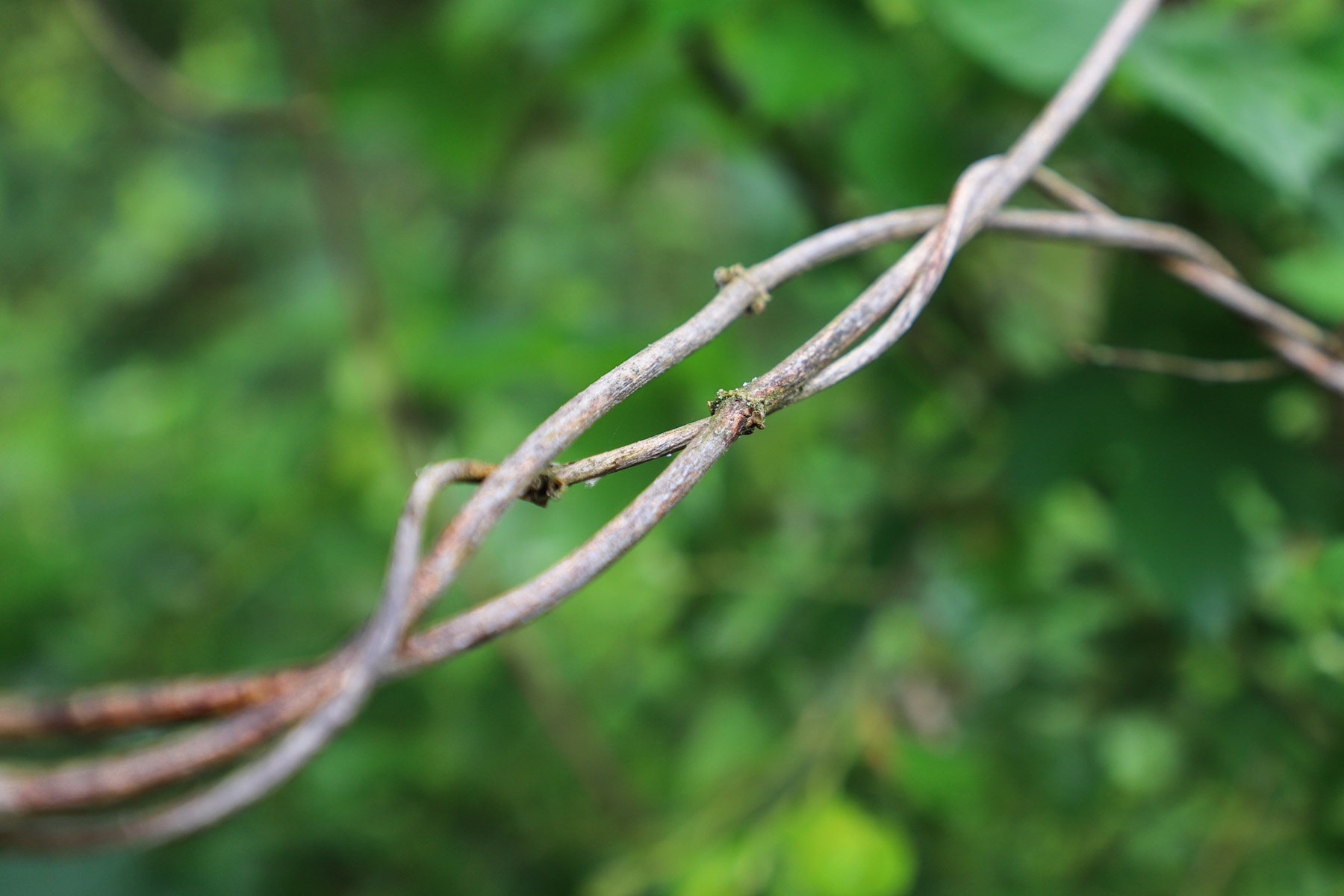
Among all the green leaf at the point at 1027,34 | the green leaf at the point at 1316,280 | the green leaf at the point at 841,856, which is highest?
the green leaf at the point at 1027,34

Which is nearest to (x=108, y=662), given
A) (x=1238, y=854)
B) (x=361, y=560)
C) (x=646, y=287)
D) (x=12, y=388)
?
(x=361, y=560)

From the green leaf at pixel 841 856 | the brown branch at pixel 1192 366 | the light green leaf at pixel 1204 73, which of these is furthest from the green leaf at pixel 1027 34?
the green leaf at pixel 841 856

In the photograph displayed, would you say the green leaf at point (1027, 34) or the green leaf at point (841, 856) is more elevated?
the green leaf at point (1027, 34)

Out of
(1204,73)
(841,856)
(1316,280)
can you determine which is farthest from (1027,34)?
(841,856)

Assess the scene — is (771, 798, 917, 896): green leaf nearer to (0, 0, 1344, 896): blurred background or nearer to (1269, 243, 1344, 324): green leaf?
(0, 0, 1344, 896): blurred background

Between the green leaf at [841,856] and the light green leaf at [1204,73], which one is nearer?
the light green leaf at [1204,73]

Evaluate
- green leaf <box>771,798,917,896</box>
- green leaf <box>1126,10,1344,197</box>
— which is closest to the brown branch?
green leaf <box>1126,10,1344,197</box>

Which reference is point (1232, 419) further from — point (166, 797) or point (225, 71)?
point (225, 71)

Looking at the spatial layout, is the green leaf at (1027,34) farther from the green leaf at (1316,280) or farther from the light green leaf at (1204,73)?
the green leaf at (1316,280)
